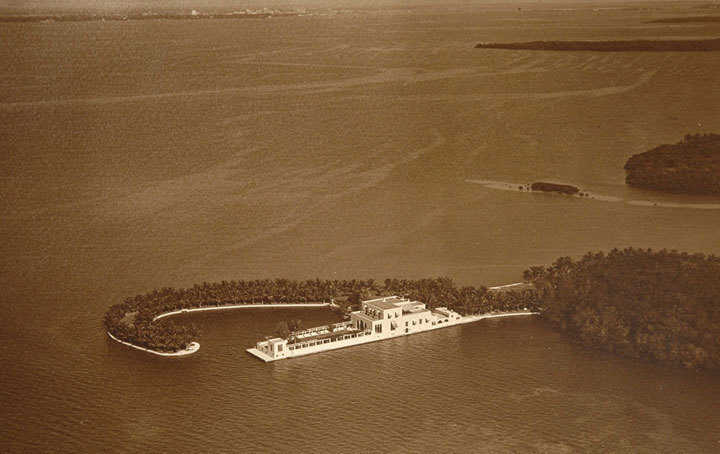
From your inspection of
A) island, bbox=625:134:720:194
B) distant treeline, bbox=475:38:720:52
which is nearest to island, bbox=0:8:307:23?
distant treeline, bbox=475:38:720:52

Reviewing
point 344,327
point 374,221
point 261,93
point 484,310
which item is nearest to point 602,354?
point 484,310

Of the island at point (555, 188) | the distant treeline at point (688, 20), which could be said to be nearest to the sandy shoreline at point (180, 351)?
the island at point (555, 188)

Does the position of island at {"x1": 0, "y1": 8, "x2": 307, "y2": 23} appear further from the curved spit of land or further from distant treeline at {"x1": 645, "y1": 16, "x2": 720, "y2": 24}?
the curved spit of land

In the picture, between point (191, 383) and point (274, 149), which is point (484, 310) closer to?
point (191, 383)

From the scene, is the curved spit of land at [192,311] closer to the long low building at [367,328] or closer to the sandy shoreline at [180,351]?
the sandy shoreline at [180,351]

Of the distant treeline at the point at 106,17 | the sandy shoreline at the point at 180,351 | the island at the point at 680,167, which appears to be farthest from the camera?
the distant treeline at the point at 106,17
